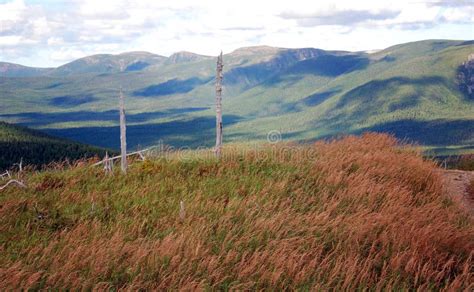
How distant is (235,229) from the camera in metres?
7.43

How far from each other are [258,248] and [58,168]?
7.61 m

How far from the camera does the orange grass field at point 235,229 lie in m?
6.02

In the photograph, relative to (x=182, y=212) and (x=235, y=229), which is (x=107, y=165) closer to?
(x=182, y=212)

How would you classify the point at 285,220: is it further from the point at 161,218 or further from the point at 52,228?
the point at 52,228

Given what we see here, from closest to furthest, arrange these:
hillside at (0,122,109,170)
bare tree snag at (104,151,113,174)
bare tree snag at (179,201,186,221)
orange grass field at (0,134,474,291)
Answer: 1. orange grass field at (0,134,474,291)
2. bare tree snag at (179,201,186,221)
3. bare tree snag at (104,151,113,174)
4. hillside at (0,122,109,170)

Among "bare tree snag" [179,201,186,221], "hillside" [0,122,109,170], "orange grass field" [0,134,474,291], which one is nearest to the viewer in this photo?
"orange grass field" [0,134,474,291]

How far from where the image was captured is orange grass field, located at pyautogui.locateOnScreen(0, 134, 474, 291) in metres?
6.02

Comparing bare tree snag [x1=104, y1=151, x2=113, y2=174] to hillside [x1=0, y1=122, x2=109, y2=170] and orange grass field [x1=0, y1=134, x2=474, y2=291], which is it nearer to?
orange grass field [x1=0, y1=134, x2=474, y2=291]

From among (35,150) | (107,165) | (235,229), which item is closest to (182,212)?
(235,229)

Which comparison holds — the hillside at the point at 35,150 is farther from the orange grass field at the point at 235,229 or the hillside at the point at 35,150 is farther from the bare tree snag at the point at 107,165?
the orange grass field at the point at 235,229

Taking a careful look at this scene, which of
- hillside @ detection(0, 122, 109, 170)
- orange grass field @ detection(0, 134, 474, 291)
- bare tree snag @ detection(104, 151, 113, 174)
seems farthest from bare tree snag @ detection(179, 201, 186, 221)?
hillside @ detection(0, 122, 109, 170)

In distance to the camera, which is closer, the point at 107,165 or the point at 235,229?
the point at 235,229

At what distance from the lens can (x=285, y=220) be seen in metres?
7.79

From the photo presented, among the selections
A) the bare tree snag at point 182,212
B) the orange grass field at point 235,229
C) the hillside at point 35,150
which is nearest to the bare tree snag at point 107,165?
the orange grass field at point 235,229
